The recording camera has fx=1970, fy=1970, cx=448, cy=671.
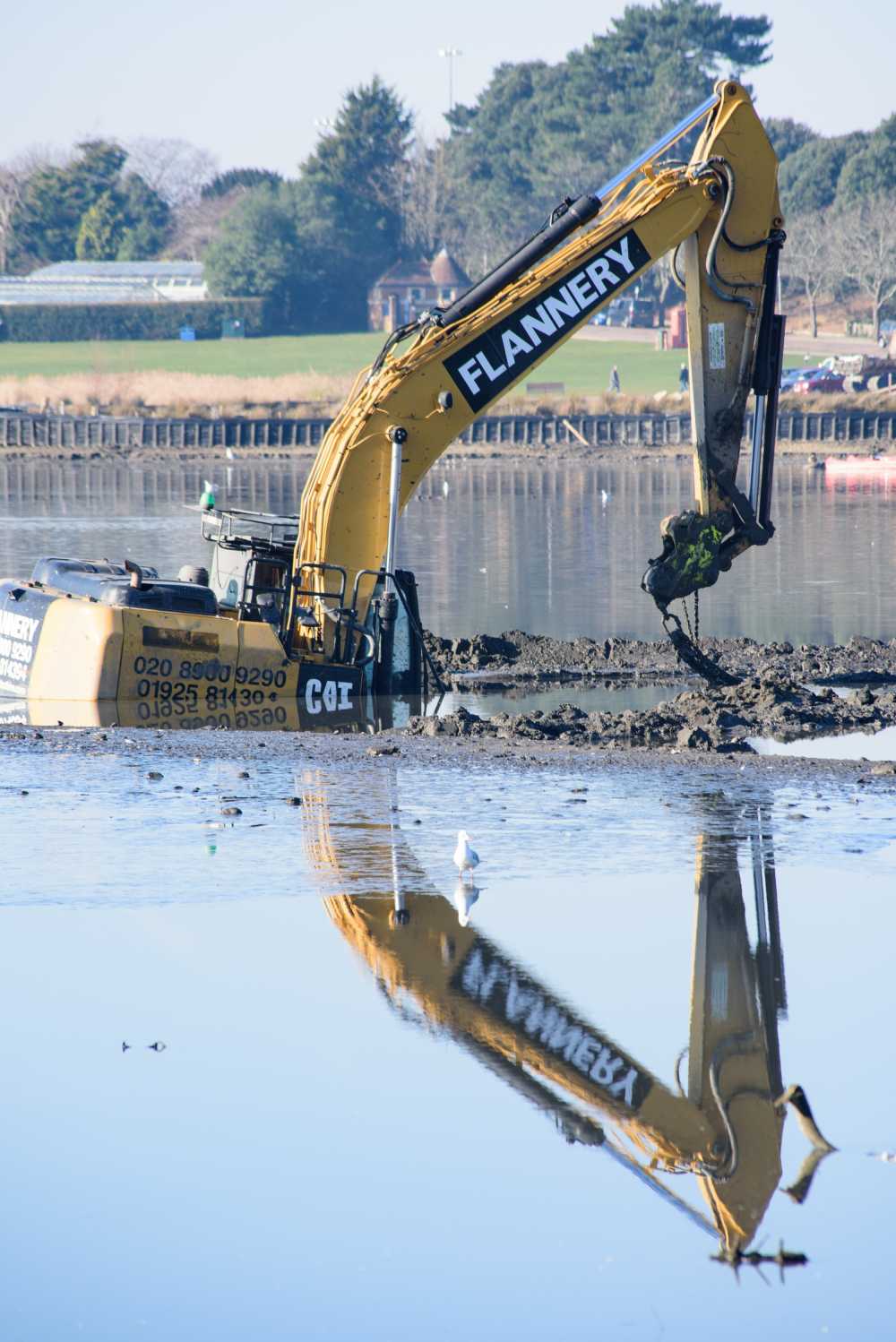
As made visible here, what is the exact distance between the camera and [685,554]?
1884cm

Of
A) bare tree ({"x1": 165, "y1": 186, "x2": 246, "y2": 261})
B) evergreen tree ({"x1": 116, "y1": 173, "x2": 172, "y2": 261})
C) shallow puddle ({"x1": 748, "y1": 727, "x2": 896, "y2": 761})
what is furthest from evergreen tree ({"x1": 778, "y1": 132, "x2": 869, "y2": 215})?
shallow puddle ({"x1": 748, "y1": 727, "x2": 896, "y2": 761})

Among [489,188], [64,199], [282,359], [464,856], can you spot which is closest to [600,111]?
[489,188]

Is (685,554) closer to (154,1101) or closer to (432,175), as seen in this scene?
(154,1101)

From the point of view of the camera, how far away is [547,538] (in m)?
44.2

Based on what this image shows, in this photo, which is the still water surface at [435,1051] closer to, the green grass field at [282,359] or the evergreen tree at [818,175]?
the green grass field at [282,359]

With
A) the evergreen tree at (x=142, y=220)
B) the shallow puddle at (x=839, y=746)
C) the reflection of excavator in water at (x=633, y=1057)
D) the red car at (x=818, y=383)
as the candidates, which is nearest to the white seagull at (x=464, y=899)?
the reflection of excavator in water at (x=633, y=1057)

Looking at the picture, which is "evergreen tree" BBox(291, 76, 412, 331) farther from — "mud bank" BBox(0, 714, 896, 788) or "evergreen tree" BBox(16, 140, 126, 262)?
"mud bank" BBox(0, 714, 896, 788)

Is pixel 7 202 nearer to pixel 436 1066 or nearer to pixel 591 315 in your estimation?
pixel 591 315

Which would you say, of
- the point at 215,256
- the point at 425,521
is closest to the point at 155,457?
the point at 425,521

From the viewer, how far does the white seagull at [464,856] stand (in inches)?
461

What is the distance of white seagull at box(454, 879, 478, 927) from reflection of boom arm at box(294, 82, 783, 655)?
21.1 feet

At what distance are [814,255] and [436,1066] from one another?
396 feet

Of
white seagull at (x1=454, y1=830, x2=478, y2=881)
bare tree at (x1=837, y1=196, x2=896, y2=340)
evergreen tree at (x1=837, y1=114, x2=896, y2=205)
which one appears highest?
evergreen tree at (x1=837, y1=114, x2=896, y2=205)

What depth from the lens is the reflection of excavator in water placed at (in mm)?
7875
